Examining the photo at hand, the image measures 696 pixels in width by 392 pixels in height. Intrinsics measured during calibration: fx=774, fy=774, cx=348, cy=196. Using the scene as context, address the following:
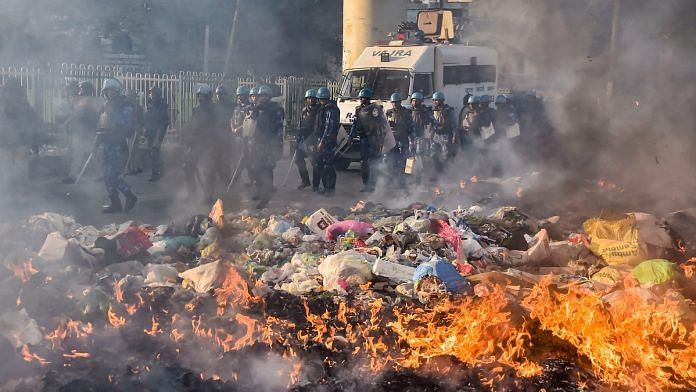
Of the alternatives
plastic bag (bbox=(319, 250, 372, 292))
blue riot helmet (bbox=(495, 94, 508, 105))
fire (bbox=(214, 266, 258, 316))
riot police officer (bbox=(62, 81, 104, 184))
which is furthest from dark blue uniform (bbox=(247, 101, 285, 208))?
blue riot helmet (bbox=(495, 94, 508, 105))

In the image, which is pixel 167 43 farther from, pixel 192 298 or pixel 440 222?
pixel 192 298

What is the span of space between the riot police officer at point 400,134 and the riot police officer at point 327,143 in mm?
986

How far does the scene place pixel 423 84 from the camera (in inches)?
576

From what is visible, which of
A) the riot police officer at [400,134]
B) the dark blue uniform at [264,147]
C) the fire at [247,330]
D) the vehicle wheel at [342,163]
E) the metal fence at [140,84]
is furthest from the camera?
the vehicle wheel at [342,163]

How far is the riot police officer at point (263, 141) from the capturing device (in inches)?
420

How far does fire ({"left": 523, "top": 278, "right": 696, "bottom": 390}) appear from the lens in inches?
187

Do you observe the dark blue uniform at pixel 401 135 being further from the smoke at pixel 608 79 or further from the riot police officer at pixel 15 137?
the riot police officer at pixel 15 137

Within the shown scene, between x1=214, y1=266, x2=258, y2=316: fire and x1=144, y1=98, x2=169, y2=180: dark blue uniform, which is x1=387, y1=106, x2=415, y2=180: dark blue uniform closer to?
x1=144, y1=98, x2=169, y2=180: dark blue uniform

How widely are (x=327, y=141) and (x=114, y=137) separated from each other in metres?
3.39

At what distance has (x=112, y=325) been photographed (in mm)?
4973

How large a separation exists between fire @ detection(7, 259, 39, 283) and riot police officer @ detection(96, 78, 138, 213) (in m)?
4.14

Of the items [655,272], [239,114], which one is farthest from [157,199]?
[655,272]

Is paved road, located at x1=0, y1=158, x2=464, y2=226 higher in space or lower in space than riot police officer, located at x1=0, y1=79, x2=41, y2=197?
lower

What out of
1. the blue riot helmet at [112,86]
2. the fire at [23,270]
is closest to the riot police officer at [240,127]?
the blue riot helmet at [112,86]
